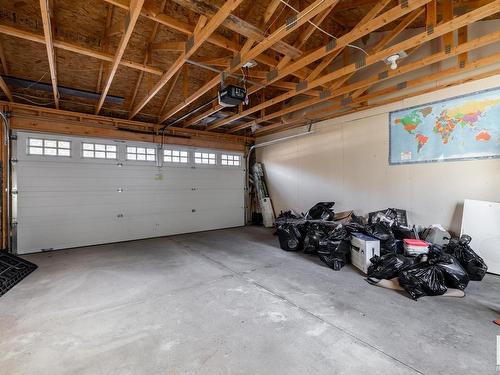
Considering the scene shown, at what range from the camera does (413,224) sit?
424 cm

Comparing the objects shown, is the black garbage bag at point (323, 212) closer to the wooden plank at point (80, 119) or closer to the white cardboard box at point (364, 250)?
the white cardboard box at point (364, 250)

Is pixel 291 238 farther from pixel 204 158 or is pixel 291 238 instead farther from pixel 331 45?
pixel 204 158

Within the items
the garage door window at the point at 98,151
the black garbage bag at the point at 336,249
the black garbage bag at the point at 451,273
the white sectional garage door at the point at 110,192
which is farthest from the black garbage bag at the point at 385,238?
the garage door window at the point at 98,151

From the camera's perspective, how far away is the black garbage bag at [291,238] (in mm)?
4535

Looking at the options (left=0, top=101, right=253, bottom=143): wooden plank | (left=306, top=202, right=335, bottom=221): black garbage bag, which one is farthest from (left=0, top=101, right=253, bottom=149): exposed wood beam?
(left=306, top=202, right=335, bottom=221): black garbage bag

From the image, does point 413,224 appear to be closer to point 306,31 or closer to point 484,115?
point 484,115

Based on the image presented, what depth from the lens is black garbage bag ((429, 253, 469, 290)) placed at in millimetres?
2738

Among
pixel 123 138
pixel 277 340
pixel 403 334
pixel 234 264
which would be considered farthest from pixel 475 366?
pixel 123 138

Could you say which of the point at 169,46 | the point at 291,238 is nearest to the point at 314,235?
the point at 291,238

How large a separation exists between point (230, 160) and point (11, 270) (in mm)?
5265

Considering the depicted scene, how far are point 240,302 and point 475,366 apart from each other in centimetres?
189

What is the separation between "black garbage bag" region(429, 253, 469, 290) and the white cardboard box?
0.70 m

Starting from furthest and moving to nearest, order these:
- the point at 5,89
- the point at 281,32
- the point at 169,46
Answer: the point at 5,89 < the point at 169,46 < the point at 281,32

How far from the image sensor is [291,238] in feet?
14.9
